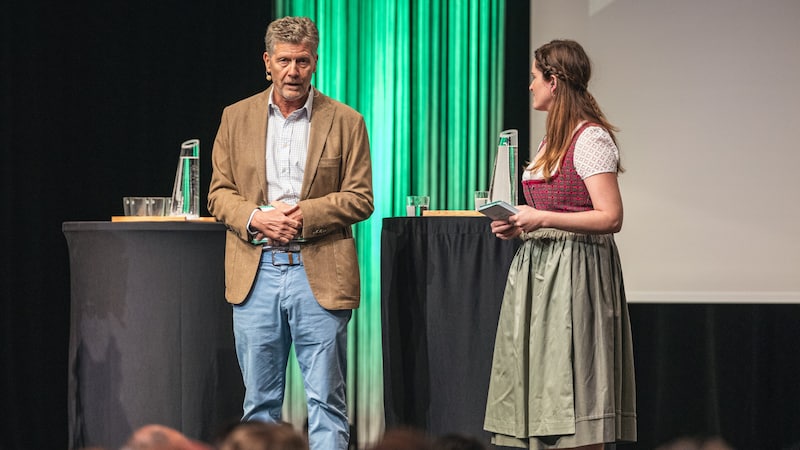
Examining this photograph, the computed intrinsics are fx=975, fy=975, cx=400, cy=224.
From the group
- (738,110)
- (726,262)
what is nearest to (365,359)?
(726,262)

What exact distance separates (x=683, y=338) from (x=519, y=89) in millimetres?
1793

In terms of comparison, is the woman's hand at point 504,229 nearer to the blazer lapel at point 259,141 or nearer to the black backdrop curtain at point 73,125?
the blazer lapel at point 259,141

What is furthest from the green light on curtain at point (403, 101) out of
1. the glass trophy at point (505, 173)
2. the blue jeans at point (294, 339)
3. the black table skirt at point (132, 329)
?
the blue jeans at point (294, 339)

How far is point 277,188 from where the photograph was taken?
3.36 metres

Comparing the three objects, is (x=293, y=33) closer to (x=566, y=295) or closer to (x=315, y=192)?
(x=315, y=192)

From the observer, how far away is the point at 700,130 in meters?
5.37

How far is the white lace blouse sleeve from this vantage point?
9.04ft

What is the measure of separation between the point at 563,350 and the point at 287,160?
1183mm

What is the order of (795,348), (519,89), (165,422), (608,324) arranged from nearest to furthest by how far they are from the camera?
(608,324), (165,422), (795,348), (519,89)

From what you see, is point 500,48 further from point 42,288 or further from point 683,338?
point 42,288

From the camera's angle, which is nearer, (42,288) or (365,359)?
(42,288)

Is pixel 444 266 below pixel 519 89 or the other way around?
below

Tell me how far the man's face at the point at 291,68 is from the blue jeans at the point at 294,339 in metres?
0.55

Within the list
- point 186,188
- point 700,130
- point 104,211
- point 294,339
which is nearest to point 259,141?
point 186,188
